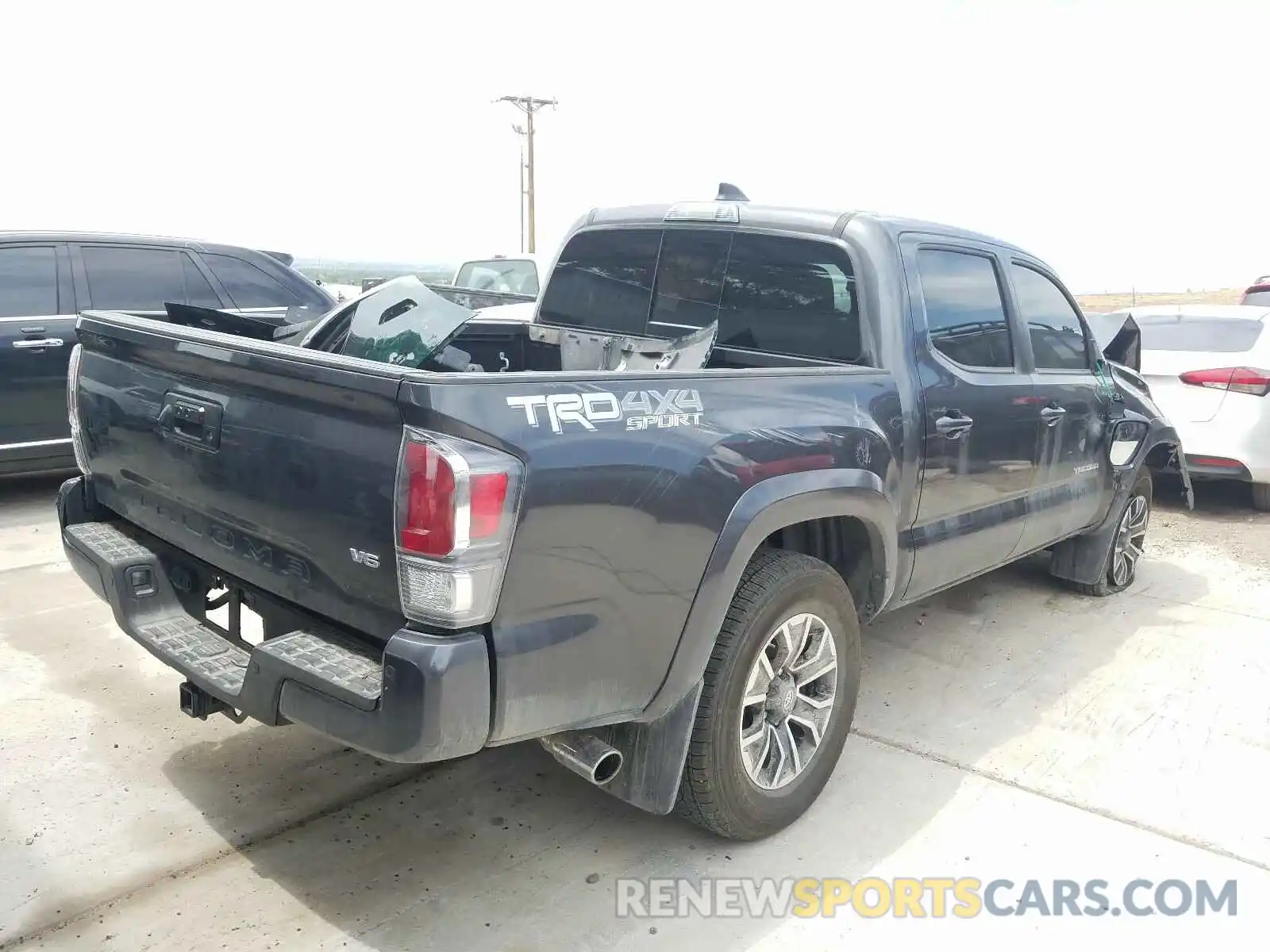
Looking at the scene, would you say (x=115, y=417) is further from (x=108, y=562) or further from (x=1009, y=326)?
(x=1009, y=326)

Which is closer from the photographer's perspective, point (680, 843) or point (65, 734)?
point (680, 843)

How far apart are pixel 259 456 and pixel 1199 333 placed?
744 centimetres

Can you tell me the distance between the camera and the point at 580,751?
2531 millimetres

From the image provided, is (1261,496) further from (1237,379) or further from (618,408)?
(618,408)

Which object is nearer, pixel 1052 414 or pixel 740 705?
pixel 740 705

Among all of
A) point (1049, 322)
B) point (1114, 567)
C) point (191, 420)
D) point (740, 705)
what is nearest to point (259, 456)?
point (191, 420)

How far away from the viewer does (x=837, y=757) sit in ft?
10.7

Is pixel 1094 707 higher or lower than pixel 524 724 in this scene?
lower

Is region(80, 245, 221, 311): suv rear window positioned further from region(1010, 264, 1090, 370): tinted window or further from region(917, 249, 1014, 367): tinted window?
region(1010, 264, 1090, 370): tinted window

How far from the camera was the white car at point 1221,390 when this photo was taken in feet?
23.1

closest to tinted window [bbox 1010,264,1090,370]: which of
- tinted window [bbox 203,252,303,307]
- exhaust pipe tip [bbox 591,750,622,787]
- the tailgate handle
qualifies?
exhaust pipe tip [bbox 591,750,622,787]

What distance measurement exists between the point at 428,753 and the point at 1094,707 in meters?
3.12

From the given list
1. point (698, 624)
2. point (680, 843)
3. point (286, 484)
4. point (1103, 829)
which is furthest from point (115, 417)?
point (1103, 829)

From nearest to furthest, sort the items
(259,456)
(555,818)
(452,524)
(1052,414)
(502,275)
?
1. (452,524)
2. (259,456)
3. (555,818)
4. (1052,414)
5. (502,275)
